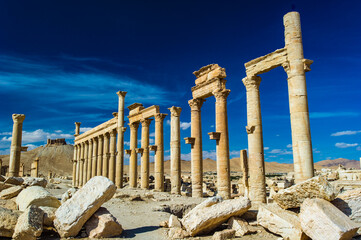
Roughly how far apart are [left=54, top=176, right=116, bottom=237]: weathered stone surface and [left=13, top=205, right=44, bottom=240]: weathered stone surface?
2.03 ft

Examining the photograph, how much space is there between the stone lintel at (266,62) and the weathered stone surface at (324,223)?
7968mm

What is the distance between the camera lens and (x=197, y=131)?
19281 mm

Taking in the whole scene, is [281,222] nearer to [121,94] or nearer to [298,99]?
[298,99]

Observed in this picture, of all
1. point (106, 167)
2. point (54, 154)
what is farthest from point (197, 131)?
point (54, 154)

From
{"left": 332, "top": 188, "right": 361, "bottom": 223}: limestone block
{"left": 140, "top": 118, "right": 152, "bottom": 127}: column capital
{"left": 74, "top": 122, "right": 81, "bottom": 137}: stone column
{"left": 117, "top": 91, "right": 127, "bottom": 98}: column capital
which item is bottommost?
{"left": 332, "top": 188, "right": 361, "bottom": 223}: limestone block

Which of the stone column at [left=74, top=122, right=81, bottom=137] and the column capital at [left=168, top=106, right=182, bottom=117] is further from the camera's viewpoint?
the stone column at [left=74, top=122, right=81, bottom=137]

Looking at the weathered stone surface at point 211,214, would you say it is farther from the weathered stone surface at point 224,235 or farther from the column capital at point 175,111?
the column capital at point 175,111

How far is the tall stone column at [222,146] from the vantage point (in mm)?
16625

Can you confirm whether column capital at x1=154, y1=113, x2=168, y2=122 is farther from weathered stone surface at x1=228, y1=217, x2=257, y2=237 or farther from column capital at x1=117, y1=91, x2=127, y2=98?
weathered stone surface at x1=228, y1=217, x2=257, y2=237

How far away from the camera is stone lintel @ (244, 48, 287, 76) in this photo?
13898mm

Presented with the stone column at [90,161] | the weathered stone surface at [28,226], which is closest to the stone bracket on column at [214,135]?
the weathered stone surface at [28,226]

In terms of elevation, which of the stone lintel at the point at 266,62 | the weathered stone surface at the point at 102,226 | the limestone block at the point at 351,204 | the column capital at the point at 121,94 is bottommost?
the weathered stone surface at the point at 102,226

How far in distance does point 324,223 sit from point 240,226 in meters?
2.73

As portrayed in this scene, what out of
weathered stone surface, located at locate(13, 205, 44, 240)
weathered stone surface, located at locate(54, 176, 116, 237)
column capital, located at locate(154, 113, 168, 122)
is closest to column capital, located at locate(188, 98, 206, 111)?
column capital, located at locate(154, 113, 168, 122)
